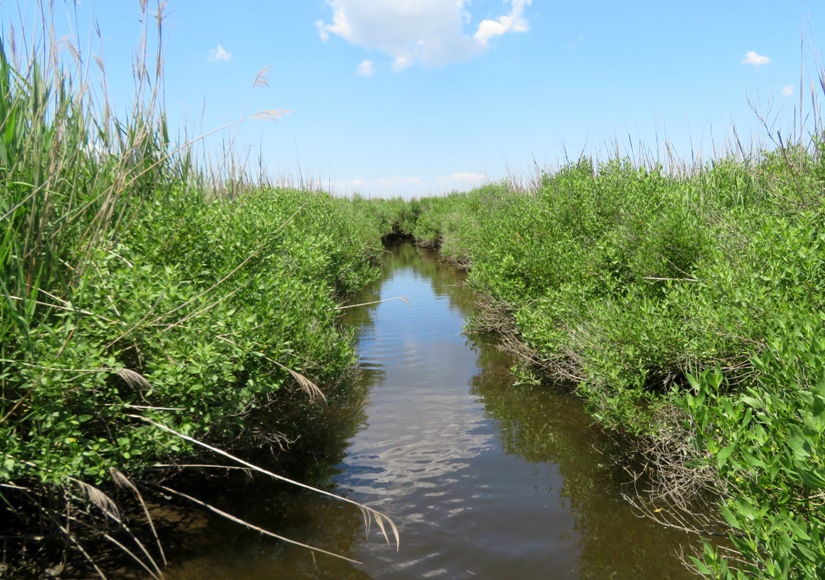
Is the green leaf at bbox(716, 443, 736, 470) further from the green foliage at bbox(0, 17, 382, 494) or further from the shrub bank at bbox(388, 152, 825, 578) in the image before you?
the green foliage at bbox(0, 17, 382, 494)

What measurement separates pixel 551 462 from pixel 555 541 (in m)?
1.78

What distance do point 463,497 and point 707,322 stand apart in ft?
10.5

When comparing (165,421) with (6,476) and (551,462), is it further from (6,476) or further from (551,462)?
(551,462)

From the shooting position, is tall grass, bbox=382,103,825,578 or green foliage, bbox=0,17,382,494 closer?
tall grass, bbox=382,103,825,578

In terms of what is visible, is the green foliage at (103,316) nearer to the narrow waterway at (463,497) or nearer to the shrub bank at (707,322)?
the narrow waterway at (463,497)

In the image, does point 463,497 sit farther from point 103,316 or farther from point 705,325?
point 103,316

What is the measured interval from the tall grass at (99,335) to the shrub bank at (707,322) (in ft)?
7.33

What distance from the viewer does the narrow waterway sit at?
16.8 feet

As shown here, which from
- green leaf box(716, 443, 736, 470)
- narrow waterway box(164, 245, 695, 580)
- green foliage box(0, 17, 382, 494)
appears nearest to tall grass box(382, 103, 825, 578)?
green leaf box(716, 443, 736, 470)

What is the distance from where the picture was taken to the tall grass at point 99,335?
147 inches

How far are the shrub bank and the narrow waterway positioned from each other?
2.25 ft

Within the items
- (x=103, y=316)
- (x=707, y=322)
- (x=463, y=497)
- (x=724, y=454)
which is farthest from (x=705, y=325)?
(x=103, y=316)

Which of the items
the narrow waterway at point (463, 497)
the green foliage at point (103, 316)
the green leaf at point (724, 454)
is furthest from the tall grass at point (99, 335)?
the green leaf at point (724, 454)

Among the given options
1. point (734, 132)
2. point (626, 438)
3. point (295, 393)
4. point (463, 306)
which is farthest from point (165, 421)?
point (463, 306)
